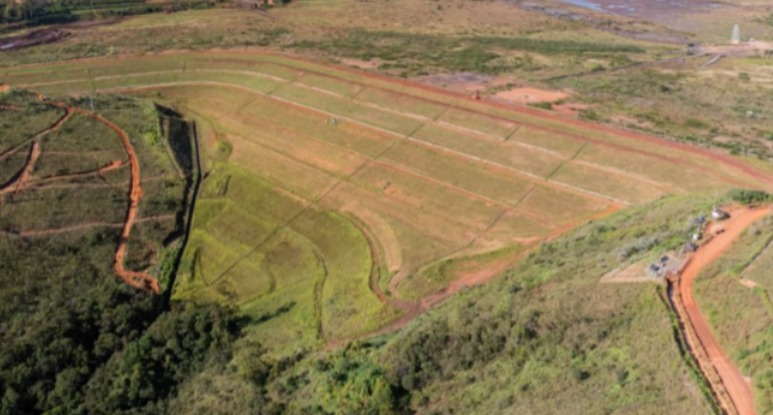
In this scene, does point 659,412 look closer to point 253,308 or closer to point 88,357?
point 253,308

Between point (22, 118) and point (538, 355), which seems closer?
point (538, 355)

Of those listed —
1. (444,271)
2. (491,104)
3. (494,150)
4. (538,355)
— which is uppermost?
(491,104)

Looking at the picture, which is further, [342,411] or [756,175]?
[756,175]

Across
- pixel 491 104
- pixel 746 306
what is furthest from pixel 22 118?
pixel 746 306

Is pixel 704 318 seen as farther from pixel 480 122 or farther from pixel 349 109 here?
pixel 349 109

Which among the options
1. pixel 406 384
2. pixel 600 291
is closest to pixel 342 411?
pixel 406 384

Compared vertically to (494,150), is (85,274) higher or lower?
lower

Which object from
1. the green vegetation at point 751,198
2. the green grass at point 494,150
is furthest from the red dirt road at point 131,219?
the green vegetation at point 751,198
